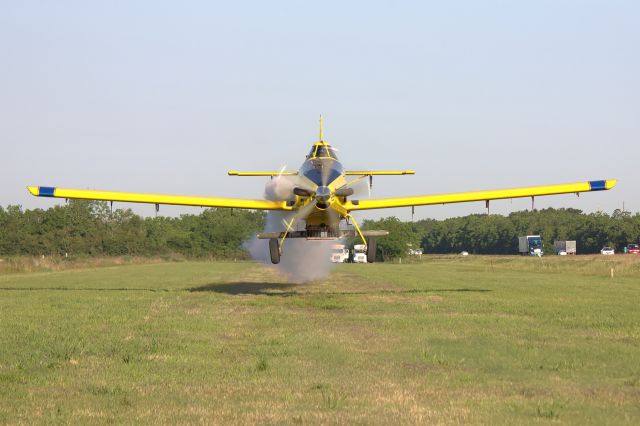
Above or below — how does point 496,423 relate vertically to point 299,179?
below

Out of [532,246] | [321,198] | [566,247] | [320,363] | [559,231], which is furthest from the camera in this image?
[559,231]

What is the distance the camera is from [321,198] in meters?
26.3

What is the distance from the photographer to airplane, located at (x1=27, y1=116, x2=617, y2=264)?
1073 inches

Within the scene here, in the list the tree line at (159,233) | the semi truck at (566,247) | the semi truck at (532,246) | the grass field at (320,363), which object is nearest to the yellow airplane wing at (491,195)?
the grass field at (320,363)

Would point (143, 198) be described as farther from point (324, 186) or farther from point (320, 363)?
point (320, 363)

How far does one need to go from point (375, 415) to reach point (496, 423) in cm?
134

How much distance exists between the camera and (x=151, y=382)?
1078cm

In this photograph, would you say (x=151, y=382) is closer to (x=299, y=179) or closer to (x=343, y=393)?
(x=343, y=393)

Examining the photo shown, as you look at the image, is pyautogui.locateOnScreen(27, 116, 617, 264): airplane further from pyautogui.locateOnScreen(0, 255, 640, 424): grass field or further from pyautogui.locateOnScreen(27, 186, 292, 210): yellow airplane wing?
pyautogui.locateOnScreen(0, 255, 640, 424): grass field

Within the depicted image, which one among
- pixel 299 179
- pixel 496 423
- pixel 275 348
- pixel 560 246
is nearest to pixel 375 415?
pixel 496 423

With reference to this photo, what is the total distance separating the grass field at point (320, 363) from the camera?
8.93 meters

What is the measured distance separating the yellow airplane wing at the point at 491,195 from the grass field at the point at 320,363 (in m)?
7.72

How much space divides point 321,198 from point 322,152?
2.53 m

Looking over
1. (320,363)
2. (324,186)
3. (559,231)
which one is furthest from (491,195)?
(559,231)
